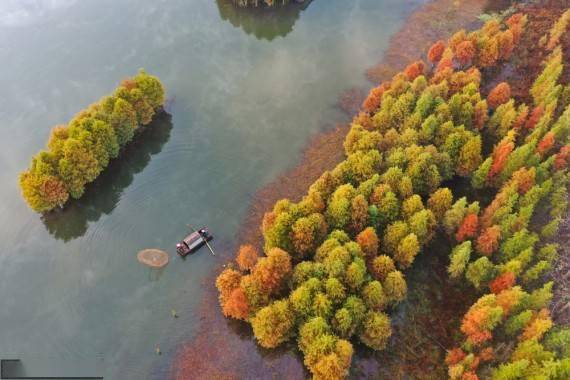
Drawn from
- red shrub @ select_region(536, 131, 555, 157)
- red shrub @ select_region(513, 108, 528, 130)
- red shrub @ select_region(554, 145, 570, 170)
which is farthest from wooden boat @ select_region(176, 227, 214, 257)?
red shrub @ select_region(554, 145, 570, 170)

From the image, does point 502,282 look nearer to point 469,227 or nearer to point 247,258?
point 469,227

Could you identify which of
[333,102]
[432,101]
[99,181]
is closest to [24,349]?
[99,181]

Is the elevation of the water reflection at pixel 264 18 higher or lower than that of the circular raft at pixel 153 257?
higher

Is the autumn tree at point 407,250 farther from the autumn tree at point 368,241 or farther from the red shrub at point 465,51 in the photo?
the red shrub at point 465,51

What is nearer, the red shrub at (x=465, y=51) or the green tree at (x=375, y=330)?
the green tree at (x=375, y=330)

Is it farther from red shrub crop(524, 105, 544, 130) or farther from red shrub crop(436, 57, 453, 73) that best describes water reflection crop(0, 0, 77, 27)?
red shrub crop(524, 105, 544, 130)

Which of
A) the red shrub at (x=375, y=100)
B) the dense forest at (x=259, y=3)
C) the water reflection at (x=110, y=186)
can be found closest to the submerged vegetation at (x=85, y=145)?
the water reflection at (x=110, y=186)

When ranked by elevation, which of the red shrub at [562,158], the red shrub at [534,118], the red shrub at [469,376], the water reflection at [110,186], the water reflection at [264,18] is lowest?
the red shrub at [469,376]
